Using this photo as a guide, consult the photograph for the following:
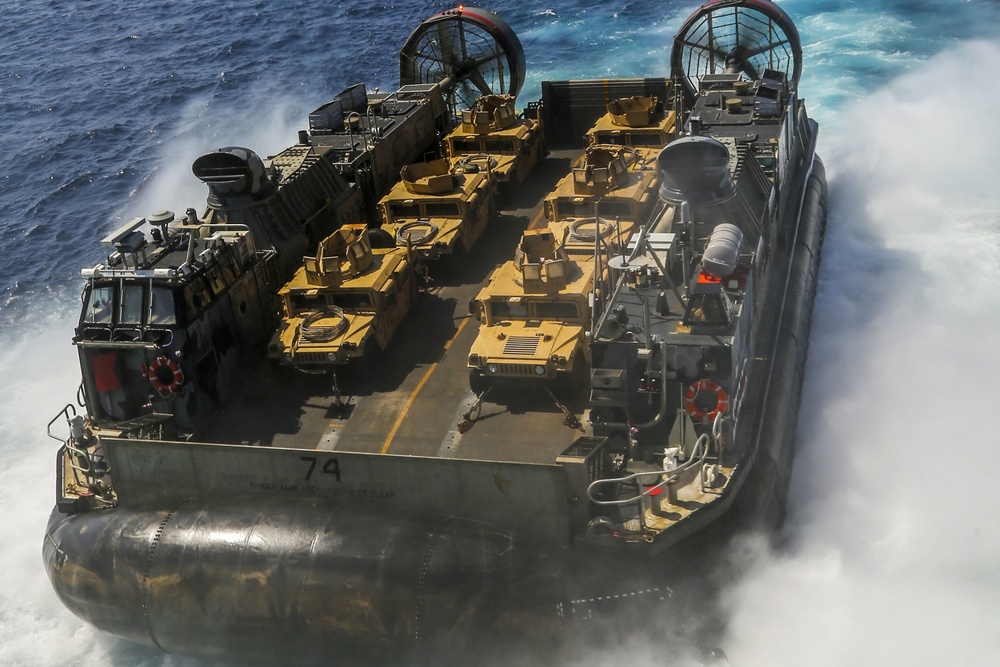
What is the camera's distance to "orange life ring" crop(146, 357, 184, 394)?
39.8 ft

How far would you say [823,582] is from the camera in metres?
10.6

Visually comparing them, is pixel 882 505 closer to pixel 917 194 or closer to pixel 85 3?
pixel 917 194

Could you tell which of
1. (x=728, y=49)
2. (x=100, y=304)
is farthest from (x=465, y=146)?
(x=100, y=304)

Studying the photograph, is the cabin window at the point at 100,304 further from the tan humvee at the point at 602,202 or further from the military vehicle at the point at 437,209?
the tan humvee at the point at 602,202

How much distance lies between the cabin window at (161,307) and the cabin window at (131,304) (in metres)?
0.15

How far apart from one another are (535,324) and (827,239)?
9364 millimetres

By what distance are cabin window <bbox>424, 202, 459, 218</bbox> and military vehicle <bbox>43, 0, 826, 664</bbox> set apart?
2.41 m

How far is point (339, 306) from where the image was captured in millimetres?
13555

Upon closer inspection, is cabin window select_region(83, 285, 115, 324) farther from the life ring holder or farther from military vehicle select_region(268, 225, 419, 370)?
military vehicle select_region(268, 225, 419, 370)

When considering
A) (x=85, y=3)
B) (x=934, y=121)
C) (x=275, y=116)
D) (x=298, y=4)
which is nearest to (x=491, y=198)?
(x=934, y=121)

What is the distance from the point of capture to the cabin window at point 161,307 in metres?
12.2

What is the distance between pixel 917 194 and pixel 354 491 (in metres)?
15.2

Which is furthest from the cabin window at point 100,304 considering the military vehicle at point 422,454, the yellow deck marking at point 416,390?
the yellow deck marking at point 416,390

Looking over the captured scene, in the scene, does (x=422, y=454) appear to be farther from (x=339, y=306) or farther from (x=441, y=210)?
(x=441, y=210)
